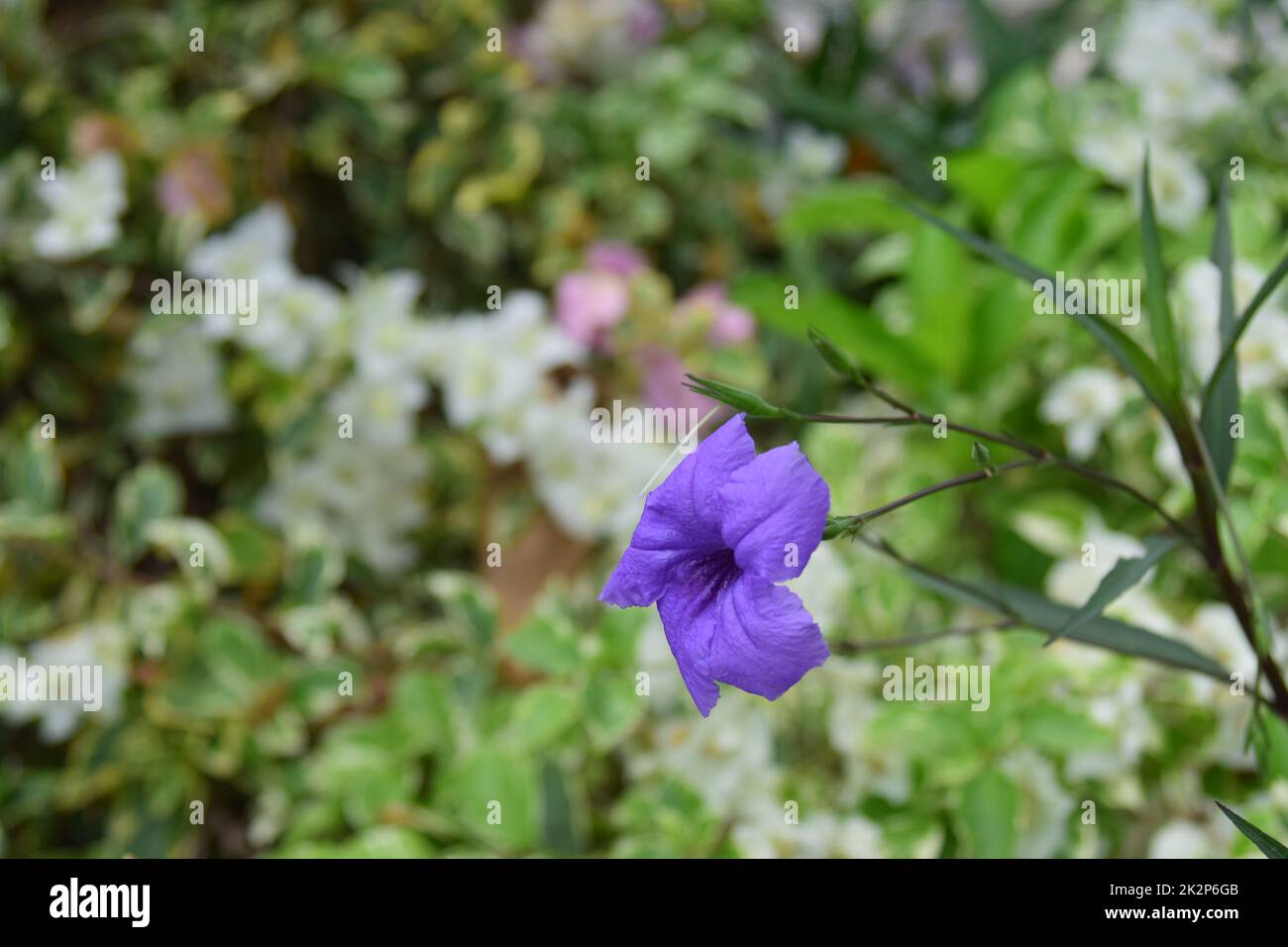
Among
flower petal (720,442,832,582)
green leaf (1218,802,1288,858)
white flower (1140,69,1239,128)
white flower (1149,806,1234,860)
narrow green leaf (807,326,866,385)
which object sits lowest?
white flower (1149,806,1234,860)

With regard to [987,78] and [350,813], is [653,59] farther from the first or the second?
[350,813]

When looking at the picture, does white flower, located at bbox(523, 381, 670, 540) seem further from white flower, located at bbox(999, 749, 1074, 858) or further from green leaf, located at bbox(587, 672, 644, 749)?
white flower, located at bbox(999, 749, 1074, 858)

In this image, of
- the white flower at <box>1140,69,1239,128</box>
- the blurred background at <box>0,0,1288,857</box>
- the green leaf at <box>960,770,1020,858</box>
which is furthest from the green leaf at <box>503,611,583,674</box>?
the white flower at <box>1140,69,1239,128</box>

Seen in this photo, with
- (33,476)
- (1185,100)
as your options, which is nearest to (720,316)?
(1185,100)

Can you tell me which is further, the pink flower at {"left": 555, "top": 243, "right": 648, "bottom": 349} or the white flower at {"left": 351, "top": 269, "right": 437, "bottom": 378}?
the pink flower at {"left": 555, "top": 243, "right": 648, "bottom": 349}

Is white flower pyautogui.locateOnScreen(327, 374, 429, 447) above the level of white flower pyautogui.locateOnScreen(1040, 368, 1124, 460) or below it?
above

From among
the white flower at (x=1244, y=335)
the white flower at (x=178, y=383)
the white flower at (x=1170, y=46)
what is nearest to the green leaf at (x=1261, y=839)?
the white flower at (x=1244, y=335)

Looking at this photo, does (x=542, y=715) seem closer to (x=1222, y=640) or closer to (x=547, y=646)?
(x=547, y=646)
